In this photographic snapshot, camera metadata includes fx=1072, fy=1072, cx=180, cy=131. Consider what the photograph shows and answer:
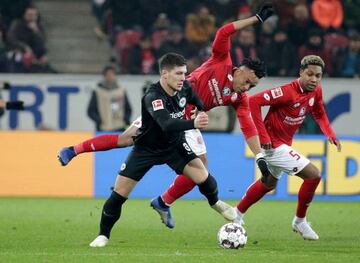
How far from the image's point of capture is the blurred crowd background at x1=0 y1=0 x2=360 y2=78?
805 inches

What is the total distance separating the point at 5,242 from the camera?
35.0 ft

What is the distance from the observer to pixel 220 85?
455 inches

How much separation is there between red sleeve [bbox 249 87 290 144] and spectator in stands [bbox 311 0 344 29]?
31.4 ft

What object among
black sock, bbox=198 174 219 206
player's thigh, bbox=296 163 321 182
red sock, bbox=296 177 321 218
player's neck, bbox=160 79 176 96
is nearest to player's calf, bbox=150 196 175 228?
black sock, bbox=198 174 219 206

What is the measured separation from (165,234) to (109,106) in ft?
26.5

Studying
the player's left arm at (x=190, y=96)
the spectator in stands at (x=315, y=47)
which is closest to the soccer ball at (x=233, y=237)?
the player's left arm at (x=190, y=96)

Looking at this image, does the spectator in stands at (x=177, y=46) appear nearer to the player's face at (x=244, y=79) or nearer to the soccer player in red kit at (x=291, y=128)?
the soccer player in red kit at (x=291, y=128)

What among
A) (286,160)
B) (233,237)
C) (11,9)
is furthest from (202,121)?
(11,9)

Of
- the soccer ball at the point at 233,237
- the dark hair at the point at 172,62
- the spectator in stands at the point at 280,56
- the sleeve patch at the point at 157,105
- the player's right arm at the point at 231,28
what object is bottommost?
the soccer ball at the point at 233,237

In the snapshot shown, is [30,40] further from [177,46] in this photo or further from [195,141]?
[195,141]

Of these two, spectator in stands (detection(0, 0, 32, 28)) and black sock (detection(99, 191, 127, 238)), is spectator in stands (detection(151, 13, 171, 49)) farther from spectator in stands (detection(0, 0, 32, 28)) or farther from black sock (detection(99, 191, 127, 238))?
black sock (detection(99, 191, 127, 238))

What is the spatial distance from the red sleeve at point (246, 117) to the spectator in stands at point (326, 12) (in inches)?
383

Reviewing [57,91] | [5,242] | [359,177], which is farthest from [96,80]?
[5,242]

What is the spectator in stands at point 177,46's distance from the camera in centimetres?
2061
